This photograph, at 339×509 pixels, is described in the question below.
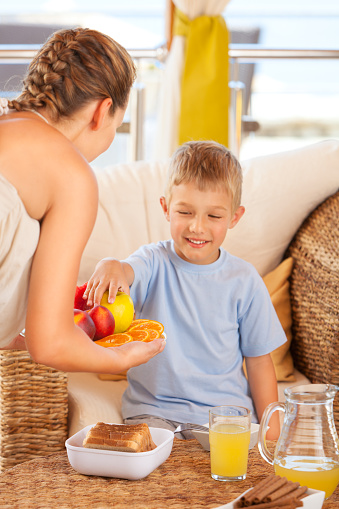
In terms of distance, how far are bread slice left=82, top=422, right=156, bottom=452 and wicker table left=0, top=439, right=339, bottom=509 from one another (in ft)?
0.18

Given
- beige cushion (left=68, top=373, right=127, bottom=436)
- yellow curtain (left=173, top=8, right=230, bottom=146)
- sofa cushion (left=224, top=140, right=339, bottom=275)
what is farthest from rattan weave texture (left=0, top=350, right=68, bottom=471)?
yellow curtain (left=173, top=8, right=230, bottom=146)

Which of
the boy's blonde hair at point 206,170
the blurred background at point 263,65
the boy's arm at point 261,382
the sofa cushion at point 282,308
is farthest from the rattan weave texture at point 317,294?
the blurred background at point 263,65

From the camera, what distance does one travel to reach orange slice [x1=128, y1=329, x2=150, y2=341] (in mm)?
1342

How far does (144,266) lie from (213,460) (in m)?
0.72

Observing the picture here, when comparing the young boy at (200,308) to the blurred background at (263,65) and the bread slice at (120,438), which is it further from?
the blurred background at (263,65)

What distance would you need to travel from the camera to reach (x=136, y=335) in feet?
4.47

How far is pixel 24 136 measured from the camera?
1.14 m

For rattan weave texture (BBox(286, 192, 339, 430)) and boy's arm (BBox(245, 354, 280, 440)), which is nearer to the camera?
boy's arm (BBox(245, 354, 280, 440))

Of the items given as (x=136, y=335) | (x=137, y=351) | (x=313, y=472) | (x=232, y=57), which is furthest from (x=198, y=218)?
(x=232, y=57)

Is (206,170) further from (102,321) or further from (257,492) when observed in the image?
(257,492)

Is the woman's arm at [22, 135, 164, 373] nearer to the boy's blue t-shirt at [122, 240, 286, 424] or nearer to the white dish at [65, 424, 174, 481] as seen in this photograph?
the white dish at [65, 424, 174, 481]

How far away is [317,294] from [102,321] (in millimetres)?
943

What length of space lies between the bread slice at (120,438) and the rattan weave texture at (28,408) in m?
0.57

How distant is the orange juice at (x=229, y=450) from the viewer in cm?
117
